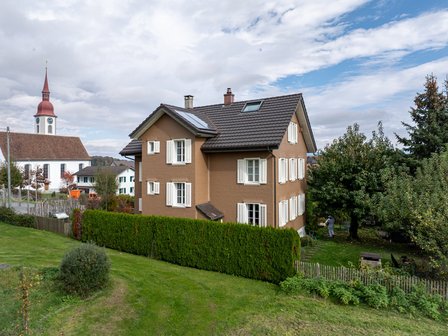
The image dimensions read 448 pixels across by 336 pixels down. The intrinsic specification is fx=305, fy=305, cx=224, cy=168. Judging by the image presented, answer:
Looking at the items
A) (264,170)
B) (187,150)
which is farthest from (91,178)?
(264,170)

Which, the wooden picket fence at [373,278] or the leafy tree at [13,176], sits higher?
the leafy tree at [13,176]

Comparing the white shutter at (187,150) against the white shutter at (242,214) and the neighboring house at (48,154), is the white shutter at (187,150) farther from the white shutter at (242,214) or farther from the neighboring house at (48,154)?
the neighboring house at (48,154)

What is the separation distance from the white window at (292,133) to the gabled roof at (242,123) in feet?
3.89

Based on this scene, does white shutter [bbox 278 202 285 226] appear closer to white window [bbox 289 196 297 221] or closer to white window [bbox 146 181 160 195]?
white window [bbox 289 196 297 221]

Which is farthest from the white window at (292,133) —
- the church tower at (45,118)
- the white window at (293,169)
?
the church tower at (45,118)

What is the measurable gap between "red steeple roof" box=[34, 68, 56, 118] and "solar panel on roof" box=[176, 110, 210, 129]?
73.1 metres

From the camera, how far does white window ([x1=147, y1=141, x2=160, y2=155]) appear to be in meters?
22.0

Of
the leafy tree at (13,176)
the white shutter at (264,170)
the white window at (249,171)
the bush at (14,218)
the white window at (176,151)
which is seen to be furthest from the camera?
the leafy tree at (13,176)

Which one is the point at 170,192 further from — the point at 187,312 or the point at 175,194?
the point at 187,312

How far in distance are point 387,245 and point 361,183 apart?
524cm

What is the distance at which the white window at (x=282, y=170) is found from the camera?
2009 cm

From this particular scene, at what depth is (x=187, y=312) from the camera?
10758mm

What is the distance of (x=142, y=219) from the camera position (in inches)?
723

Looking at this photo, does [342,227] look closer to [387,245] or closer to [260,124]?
[387,245]
